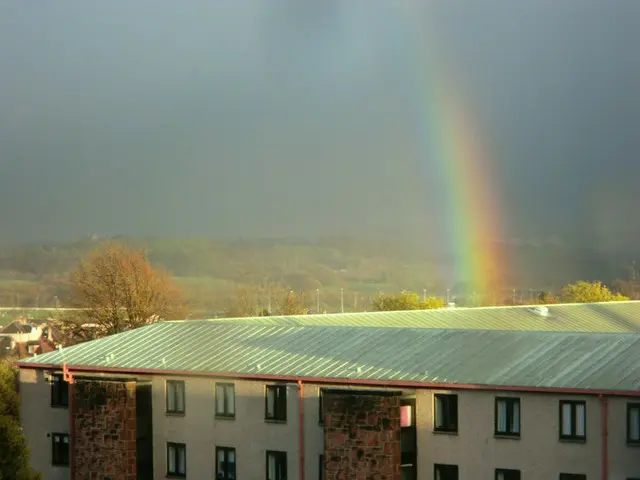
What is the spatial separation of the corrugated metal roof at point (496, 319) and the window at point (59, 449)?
11.6 metres

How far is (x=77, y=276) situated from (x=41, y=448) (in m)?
65.0

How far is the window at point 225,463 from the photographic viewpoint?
50.9m

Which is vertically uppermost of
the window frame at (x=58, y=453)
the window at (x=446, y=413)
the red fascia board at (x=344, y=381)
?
the red fascia board at (x=344, y=381)

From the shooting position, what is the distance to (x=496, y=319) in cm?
7362

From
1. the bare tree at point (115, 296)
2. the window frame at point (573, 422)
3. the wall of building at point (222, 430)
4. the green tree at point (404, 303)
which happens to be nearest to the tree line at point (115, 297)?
the bare tree at point (115, 296)

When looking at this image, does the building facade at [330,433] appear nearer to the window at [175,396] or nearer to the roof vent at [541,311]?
the window at [175,396]

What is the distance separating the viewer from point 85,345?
190ft

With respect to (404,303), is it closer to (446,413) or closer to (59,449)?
(59,449)

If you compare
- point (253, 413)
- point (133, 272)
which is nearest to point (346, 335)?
point (253, 413)

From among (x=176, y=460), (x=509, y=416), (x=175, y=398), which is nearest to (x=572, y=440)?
(x=509, y=416)

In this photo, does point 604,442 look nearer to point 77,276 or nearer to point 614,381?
point 614,381

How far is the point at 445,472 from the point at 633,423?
775 centimetres

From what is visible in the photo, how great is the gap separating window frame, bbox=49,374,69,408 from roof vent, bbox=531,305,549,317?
3203cm

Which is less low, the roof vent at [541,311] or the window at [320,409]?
the roof vent at [541,311]
